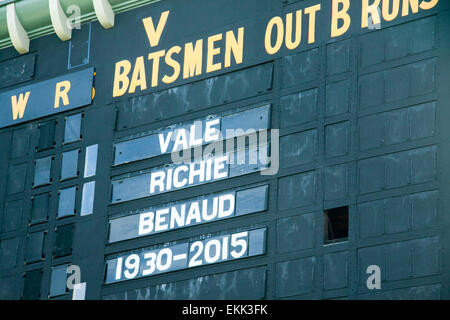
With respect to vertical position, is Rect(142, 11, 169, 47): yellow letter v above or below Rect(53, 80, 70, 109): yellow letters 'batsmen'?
above

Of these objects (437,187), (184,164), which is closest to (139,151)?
(184,164)

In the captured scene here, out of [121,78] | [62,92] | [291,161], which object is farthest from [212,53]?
[62,92]

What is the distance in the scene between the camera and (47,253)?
2242 cm

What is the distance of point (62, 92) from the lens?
23578 millimetres

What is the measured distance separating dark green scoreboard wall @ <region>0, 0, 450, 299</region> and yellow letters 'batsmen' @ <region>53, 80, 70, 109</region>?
0.85 feet

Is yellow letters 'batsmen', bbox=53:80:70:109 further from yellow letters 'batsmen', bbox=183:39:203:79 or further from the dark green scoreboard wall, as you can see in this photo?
yellow letters 'batsmen', bbox=183:39:203:79

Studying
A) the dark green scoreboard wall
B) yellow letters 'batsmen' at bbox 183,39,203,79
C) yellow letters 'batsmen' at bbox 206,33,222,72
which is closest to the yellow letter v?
the dark green scoreboard wall

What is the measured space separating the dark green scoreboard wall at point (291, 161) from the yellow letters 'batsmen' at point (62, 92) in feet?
0.85

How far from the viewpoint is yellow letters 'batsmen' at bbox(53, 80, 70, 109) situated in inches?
923

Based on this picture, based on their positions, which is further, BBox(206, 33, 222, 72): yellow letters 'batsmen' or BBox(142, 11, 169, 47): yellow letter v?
BBox(142, 11, 169, 47): yellow letter v

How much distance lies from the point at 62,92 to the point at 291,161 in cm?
496

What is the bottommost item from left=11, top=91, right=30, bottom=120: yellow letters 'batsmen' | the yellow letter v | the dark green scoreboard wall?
the dark green scoreboard wall

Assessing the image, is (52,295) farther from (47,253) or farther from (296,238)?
(296,238)

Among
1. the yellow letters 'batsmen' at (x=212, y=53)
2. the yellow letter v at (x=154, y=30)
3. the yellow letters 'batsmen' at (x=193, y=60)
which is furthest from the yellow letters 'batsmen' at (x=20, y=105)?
the yellow letters 'batsmen' at (x=212, y=53)
